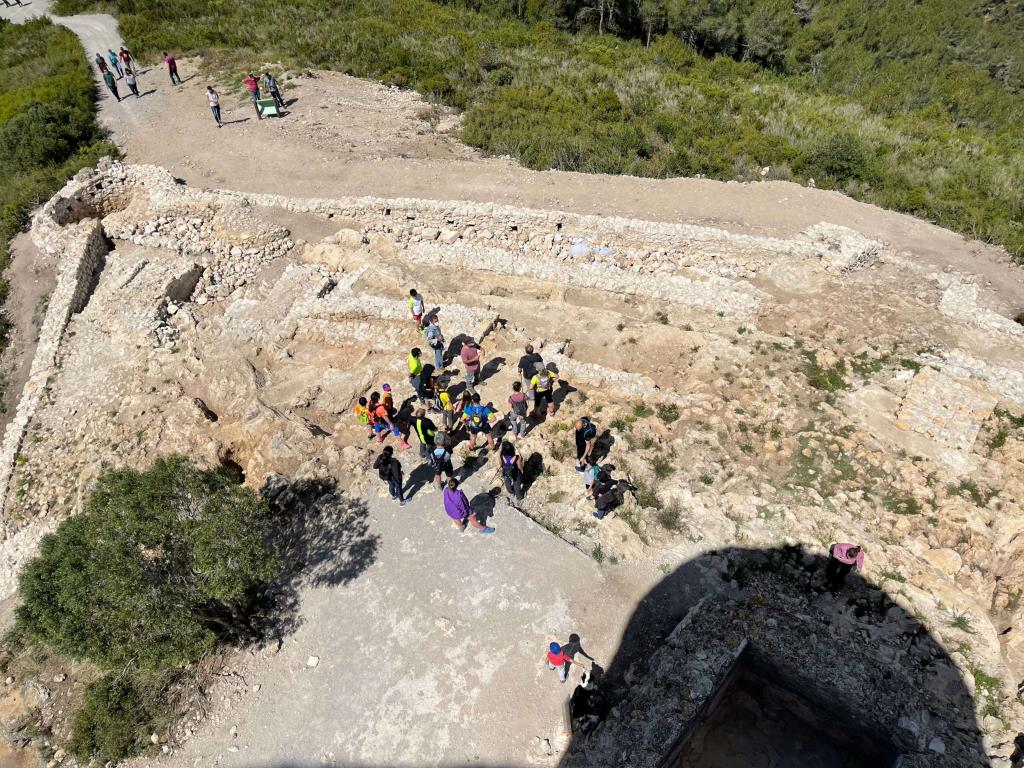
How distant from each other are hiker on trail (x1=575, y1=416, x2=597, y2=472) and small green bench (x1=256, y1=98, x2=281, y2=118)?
21.6 m

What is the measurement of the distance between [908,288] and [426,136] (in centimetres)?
1862

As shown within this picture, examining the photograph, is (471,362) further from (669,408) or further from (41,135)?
(41,135)

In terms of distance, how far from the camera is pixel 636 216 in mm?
18000

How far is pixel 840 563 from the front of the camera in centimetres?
860

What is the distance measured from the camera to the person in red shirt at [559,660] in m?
7.55

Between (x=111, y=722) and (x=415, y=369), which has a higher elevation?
(x=415, y=369)

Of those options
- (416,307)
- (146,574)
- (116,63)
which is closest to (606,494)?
(146,574)

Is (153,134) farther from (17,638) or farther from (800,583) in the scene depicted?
(800,583)

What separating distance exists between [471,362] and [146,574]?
6794 millimetres

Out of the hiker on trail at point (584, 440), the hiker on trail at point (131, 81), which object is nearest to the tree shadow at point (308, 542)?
the hiker on trail at point (584, 440)

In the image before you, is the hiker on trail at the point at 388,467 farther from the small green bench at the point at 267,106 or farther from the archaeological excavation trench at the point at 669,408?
the small green bench at the point at 267,106

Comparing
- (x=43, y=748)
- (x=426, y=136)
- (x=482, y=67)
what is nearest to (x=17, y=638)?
(x=43, y=748)

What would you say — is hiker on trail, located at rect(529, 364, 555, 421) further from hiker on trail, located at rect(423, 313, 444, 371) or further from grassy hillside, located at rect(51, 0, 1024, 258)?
grassy hillside, located at rect(51, 0, 1024, 258)

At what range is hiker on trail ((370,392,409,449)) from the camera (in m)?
11.2
